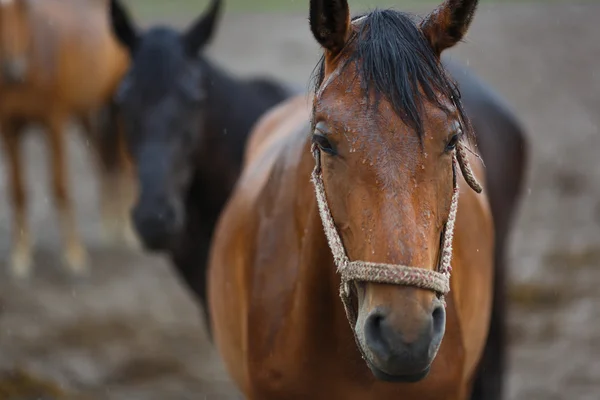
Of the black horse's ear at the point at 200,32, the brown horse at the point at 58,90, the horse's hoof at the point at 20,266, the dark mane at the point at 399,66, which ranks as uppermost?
the brown horse at the point at 58,90

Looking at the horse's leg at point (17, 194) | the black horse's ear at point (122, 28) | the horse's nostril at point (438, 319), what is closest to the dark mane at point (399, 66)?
the horse's nostril at point (438, 319)

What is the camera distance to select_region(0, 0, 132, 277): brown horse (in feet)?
25.9

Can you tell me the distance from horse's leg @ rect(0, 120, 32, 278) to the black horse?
127 inches

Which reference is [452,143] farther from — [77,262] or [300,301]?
[77,262]

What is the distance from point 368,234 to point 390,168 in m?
0.17

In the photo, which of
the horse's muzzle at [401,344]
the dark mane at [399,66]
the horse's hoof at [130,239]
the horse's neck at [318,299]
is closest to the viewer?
the horse's muzzle at [401,344]

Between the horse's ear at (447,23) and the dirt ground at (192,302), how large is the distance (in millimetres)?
1703

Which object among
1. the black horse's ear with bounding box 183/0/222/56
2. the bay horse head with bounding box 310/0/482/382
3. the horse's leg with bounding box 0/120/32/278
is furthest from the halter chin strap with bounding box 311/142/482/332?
the horse's leg with bounding box 0/120/32/278

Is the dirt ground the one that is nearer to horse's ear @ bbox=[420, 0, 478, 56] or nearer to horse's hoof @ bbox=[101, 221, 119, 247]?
horse's hoof @ bbox=[101, 221, 119, 247]

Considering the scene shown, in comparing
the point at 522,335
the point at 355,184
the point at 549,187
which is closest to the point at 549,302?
the point at 522,335

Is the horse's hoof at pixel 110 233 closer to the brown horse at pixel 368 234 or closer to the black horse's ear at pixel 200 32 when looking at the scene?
the black horse's ear at pixel 200 32

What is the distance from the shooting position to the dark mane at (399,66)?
227 centimetres

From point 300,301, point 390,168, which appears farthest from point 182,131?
point 390,168

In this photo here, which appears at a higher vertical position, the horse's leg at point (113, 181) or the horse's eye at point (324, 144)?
the horse's leg at point (113, 181)
